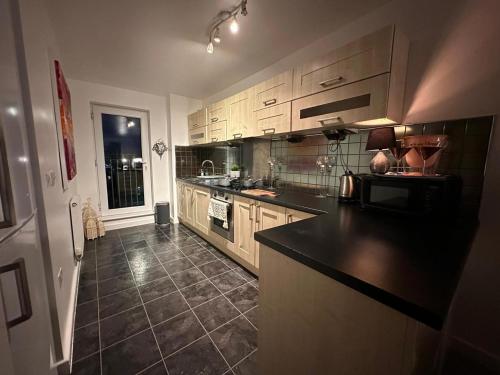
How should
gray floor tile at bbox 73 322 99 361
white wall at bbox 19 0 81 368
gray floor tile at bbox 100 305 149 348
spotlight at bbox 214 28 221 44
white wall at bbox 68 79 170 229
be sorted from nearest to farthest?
white wall at bbox 19 0 81 368 → gray floor tile at bbox 73 322 99 361 → gray floor tile at bbox 100 305 149 348 → spotlight at bbox 214 28 221 44 → white wall at bbox 68 79 170 229

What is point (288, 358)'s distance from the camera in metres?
0.78

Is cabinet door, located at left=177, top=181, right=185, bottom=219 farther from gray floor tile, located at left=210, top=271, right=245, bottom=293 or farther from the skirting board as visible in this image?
gray floor tile, located at left=210, top=271, right=245, bottom=293

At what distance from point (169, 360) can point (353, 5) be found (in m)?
2.78

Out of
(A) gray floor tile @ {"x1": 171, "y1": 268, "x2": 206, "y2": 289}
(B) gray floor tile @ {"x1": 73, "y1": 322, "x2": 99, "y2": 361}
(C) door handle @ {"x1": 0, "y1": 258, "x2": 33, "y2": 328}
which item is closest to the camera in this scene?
(C) door handle @ {"x1": 0, "y1": 258, "x2": 33, "y2": 328}

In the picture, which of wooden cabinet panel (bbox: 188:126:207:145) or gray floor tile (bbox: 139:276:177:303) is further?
wooden cabinet panel (bbox: 188:126:207:145)

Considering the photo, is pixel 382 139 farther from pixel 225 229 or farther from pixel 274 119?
pixel 225 229

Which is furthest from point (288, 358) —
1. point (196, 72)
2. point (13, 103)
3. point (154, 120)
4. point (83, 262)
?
point (154, 120)

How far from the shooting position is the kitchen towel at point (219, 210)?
2320 millimetres

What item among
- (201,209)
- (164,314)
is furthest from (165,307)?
(201,209)

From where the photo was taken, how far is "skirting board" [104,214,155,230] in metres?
3.48

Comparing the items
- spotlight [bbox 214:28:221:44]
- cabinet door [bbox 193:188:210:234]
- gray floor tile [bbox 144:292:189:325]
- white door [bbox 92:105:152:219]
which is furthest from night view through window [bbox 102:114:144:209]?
gray floor tile [bbox 144:292:189:325]

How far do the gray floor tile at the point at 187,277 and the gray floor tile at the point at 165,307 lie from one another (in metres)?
0.16

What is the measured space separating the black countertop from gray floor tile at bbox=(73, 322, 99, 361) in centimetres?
139

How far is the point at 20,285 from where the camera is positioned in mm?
532
